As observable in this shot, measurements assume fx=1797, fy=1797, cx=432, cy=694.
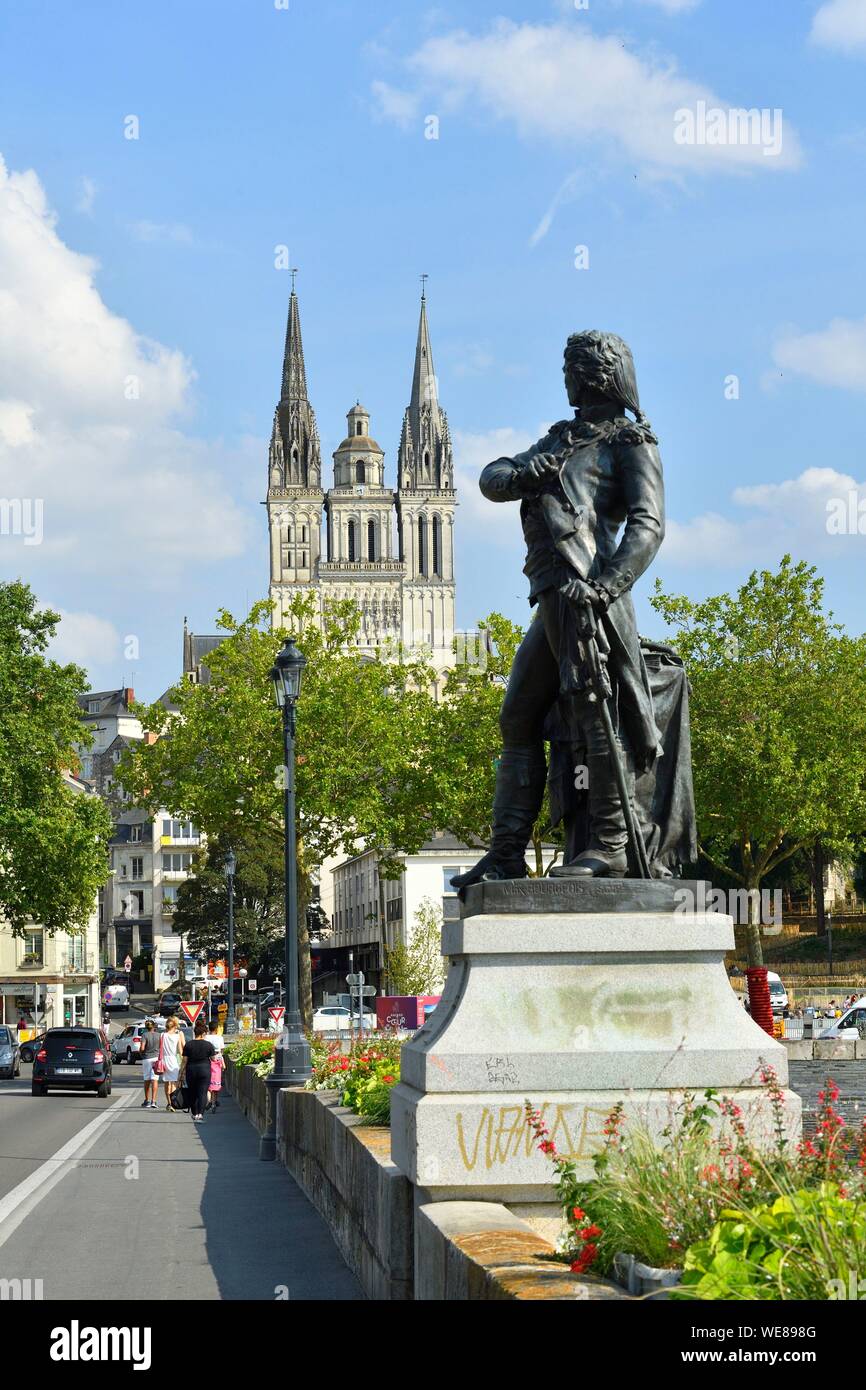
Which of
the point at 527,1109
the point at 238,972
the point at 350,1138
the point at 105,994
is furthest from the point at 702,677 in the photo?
the point at 105,994

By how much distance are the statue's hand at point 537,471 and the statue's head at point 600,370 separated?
1.39 feet

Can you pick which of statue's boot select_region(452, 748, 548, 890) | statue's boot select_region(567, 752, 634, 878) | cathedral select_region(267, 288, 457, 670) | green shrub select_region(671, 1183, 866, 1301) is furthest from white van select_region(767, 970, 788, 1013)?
cathedral select_region(267, 288, 457, 670)

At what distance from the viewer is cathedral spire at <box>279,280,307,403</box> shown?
18950 cm

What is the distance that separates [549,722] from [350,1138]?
3.18 metres

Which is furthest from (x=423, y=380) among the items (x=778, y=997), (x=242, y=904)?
(x=778, y=997)

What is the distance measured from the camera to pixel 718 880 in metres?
72.4

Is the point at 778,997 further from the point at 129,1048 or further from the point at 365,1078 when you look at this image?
the point at 365,1078

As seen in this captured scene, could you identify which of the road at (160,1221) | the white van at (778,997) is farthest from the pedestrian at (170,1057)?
the white van at (778,997)

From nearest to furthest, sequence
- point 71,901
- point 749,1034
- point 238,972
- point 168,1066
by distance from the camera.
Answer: point 749,1034, point 168,1066, point 71,901, point 238,972

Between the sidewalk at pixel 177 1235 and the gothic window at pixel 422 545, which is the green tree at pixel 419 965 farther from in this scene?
the gothic window at pixel 422 545

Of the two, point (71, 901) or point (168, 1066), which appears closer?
point (168, 1066)

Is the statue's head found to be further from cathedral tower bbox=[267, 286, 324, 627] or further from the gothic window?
the gothic window

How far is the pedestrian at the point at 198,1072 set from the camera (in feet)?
95.1

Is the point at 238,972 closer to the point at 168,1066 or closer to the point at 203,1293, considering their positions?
the point at 168,1066
